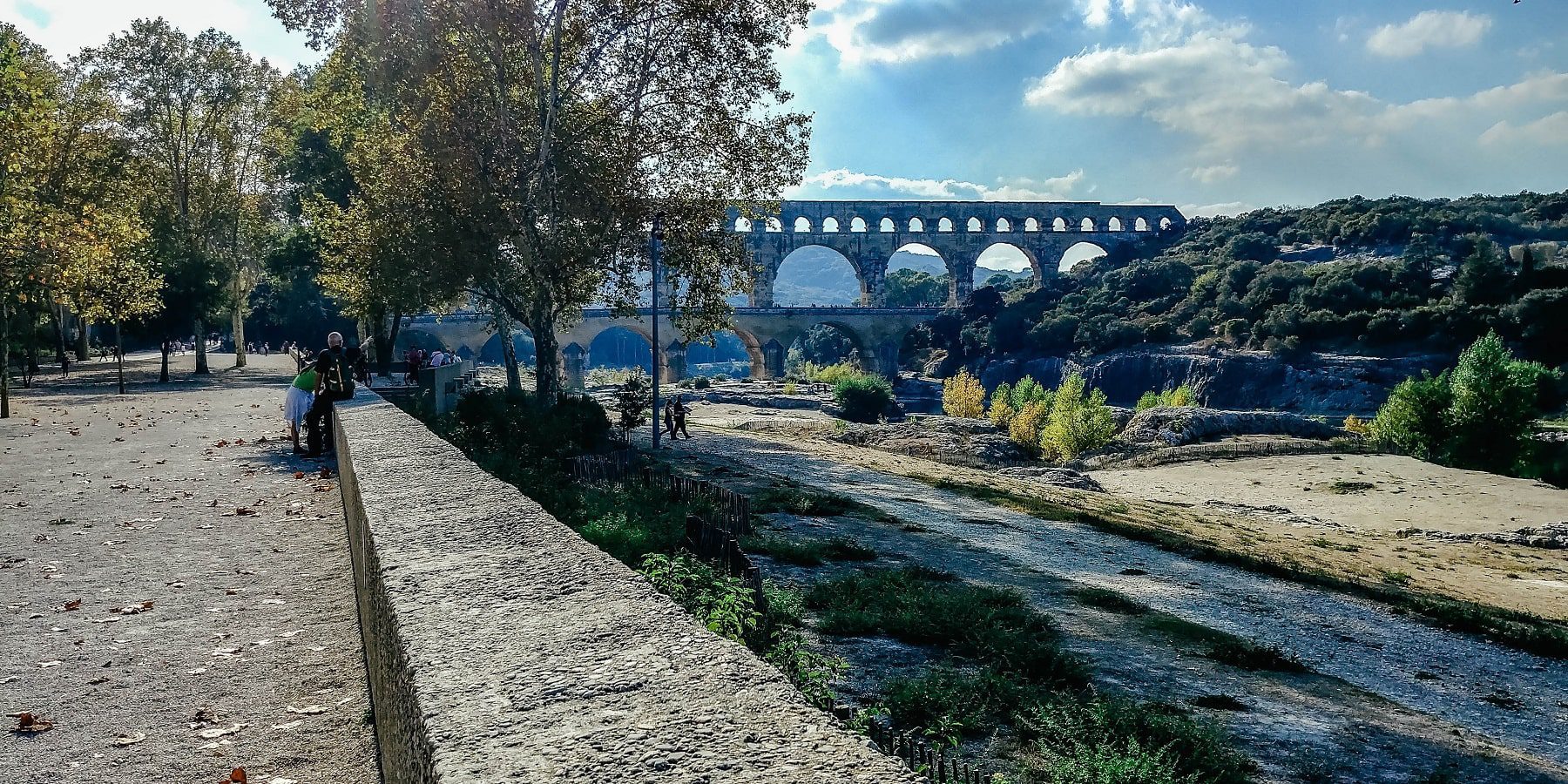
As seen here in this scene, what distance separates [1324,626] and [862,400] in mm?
48037

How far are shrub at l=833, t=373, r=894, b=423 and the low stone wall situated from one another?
5737cm

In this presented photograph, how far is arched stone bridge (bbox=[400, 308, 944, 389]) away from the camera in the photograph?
318 feet

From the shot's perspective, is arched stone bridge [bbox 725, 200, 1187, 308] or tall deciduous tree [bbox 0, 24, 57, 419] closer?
tall deciduous tree [bbox 0, 24, 57, 419]

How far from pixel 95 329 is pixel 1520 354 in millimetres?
101730

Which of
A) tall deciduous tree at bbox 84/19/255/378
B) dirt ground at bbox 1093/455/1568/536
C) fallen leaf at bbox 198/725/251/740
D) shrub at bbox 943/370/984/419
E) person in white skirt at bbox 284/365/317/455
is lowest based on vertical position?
dirt ground at bbox 1093/455/1568/536

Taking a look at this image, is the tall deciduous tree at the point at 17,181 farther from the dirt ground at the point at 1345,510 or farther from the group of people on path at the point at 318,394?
the dirt ground at the point at 1345,510

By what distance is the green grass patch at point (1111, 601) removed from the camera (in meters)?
12.8

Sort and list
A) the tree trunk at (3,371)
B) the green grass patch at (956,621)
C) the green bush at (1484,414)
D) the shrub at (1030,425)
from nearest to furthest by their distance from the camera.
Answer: the green grass patch at (956,621), the tree trunk at (3,371), the green bush at (1484,414), the shrub at (1030,425)

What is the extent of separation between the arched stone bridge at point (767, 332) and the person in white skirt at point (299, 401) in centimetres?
7944

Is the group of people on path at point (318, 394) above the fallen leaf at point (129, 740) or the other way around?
above

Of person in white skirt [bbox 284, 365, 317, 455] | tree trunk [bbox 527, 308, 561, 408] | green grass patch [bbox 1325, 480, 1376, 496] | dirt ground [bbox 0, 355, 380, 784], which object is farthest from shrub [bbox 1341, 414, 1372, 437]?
dirt ground [bbox 0, 355, 380, 784]

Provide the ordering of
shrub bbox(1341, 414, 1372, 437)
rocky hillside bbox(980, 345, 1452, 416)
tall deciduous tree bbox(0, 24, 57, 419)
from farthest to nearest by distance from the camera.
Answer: rocky hillside bbox(980, 345, 1452, 416) → shrub bbox(1341, 414, 1372, 437) → tall deciduous tree bbox(0, 24, 57, 419)

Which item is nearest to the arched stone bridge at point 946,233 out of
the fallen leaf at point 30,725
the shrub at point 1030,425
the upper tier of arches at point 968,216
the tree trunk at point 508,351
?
the upper tier of arches at point 968,216

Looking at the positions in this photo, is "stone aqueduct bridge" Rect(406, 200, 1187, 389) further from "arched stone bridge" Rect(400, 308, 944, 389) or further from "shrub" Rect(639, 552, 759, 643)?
"shrub" Rect(639, 552, 759, 643)
